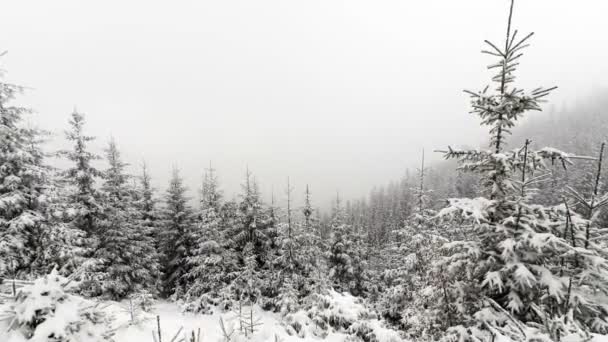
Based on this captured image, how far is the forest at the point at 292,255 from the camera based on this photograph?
3658 mm

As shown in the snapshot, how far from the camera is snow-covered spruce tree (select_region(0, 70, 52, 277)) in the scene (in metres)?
9.84

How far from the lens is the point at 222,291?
19.0 m

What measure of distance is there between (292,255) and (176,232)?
10.7m

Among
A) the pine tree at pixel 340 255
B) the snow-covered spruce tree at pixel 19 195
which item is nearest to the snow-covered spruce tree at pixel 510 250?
the snow-covered spruce tree at pixel 19 195

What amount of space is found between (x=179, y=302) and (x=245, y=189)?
10.1 meters

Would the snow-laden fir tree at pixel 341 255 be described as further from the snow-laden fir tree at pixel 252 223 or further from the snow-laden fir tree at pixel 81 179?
the snow-laden fir tree at pixel 81 179

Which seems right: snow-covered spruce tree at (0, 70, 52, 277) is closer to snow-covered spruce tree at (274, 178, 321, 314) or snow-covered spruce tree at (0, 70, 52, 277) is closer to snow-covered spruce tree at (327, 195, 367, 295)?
snow-covered spruce tree at (274, 178, 321, 314)

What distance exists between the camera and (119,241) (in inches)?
687

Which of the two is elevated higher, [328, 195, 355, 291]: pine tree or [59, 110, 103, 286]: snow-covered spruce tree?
[59, 110, 103, 286]: snow-covered spruce tree

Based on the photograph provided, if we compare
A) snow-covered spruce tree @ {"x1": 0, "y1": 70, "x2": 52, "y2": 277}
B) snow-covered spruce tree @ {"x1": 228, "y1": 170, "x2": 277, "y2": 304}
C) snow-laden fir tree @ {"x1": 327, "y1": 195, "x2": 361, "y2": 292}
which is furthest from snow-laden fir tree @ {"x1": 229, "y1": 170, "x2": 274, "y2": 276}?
snow-covered spruce tree @ {"x1": 0, "y1": 70, "x2": 52, "y2": 277}

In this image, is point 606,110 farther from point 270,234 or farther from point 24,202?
point 24,202

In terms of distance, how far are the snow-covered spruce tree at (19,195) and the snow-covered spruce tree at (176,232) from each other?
12.2 m

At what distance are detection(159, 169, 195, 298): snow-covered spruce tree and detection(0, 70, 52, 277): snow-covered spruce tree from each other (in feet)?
40.0

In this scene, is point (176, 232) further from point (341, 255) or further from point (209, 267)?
point (341, 255)
